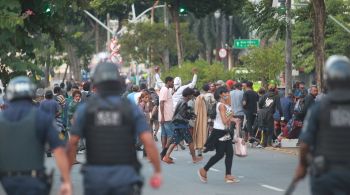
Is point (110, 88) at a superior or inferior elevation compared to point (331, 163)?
superior

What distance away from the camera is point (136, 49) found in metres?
65.1

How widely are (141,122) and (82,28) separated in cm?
7311

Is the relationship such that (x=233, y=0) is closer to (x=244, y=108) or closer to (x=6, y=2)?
(x=244, y=108)

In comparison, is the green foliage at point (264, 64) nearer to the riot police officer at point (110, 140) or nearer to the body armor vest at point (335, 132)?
the body armor vest at point (335, 132)

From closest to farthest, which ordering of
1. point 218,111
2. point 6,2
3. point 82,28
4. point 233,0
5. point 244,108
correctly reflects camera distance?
point 6,2 < point 218,111 < point 244,108 < point 233,0 < point 82,28

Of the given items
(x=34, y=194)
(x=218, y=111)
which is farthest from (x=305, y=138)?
(x=218, y=111)

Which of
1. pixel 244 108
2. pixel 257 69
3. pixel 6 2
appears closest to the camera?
pixel 6 2

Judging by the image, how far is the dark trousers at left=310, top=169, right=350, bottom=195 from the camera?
8.91 m

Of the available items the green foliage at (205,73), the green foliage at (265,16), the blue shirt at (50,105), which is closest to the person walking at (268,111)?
Answer: the green foliage at (265,16)

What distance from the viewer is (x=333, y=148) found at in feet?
29.4

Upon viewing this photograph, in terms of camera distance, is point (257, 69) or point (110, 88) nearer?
point (110, 88)

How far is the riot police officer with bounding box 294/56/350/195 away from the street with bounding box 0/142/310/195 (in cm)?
722

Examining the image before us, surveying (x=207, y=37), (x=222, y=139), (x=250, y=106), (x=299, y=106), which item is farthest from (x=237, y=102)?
(x=207, y=37)

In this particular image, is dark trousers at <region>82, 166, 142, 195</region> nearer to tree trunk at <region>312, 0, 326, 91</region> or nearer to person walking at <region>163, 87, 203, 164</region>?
person walking at <region>163, 87, 203, 164</region>
